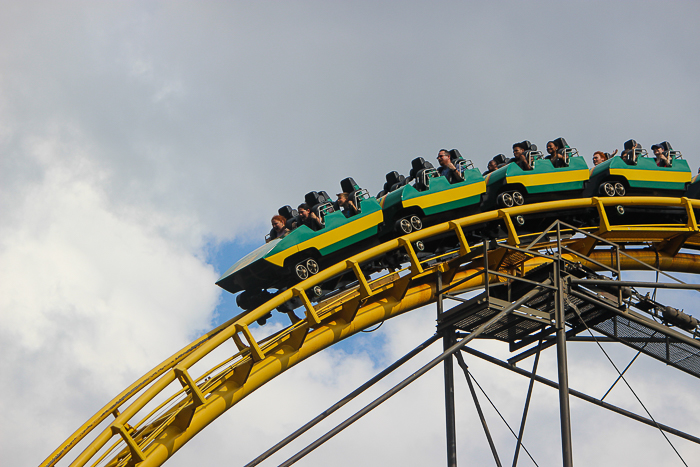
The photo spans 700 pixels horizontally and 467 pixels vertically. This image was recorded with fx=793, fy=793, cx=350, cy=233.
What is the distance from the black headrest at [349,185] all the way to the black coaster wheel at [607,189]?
346 centimetres

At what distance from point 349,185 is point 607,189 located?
144 inches

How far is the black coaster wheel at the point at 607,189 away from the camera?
11.1 m

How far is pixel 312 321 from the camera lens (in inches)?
351

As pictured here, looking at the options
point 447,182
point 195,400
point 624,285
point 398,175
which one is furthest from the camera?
point 398,175

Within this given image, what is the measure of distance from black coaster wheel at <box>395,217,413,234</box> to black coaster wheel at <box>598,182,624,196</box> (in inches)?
120

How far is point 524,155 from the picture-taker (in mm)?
10953

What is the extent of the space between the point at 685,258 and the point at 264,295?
A: 6.46m

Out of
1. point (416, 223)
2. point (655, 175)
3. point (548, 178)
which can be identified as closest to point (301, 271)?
point (416, 223)

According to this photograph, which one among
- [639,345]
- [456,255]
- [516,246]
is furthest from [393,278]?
[639,345]

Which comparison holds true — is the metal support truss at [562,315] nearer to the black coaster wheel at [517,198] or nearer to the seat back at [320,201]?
the black coaster wheel at [517,198]

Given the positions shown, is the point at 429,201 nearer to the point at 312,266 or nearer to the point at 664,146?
the point at 312,266

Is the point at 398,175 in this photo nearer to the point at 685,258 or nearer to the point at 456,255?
the point at 456,255

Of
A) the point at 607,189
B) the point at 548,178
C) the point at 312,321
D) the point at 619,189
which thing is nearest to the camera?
the point at 312,321

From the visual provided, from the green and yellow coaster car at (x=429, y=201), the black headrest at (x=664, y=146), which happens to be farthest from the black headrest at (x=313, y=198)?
the black headrest at (x=664, y=146)
